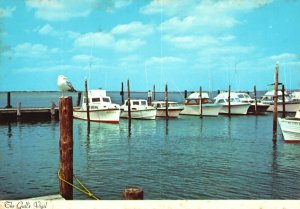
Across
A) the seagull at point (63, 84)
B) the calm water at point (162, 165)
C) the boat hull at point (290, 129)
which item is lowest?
the calm water at point (162, 165)

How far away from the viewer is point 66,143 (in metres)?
9.14

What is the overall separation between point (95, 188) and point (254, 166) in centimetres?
795

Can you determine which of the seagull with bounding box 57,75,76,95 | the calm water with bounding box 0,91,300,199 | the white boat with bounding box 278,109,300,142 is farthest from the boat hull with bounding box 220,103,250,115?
the seagull with bounding box 57,75,76,95

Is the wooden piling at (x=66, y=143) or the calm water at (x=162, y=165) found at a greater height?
the wooden piling at (x=66, y=143)

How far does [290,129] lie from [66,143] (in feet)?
63.4

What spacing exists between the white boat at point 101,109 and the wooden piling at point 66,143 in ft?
99.5

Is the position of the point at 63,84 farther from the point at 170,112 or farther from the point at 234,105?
the point at 234,105

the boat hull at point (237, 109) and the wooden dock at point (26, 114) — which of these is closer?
the wooden dock at point (26, 114)

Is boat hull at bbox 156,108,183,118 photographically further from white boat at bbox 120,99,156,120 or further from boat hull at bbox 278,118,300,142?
boat hull at bbox 278,118,300,142

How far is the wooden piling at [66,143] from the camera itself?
29.6ft

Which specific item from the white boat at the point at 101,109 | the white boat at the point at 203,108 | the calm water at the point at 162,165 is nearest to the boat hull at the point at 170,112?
the white boat at the point at 203,108

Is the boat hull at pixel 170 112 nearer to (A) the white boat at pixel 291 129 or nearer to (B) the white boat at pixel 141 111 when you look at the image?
(B) the white boat at pixel 141 111

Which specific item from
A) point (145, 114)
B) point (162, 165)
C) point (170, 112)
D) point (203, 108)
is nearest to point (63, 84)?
point (162, 165)

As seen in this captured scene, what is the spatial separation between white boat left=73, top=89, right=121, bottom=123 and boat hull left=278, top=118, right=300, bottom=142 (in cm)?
1873
